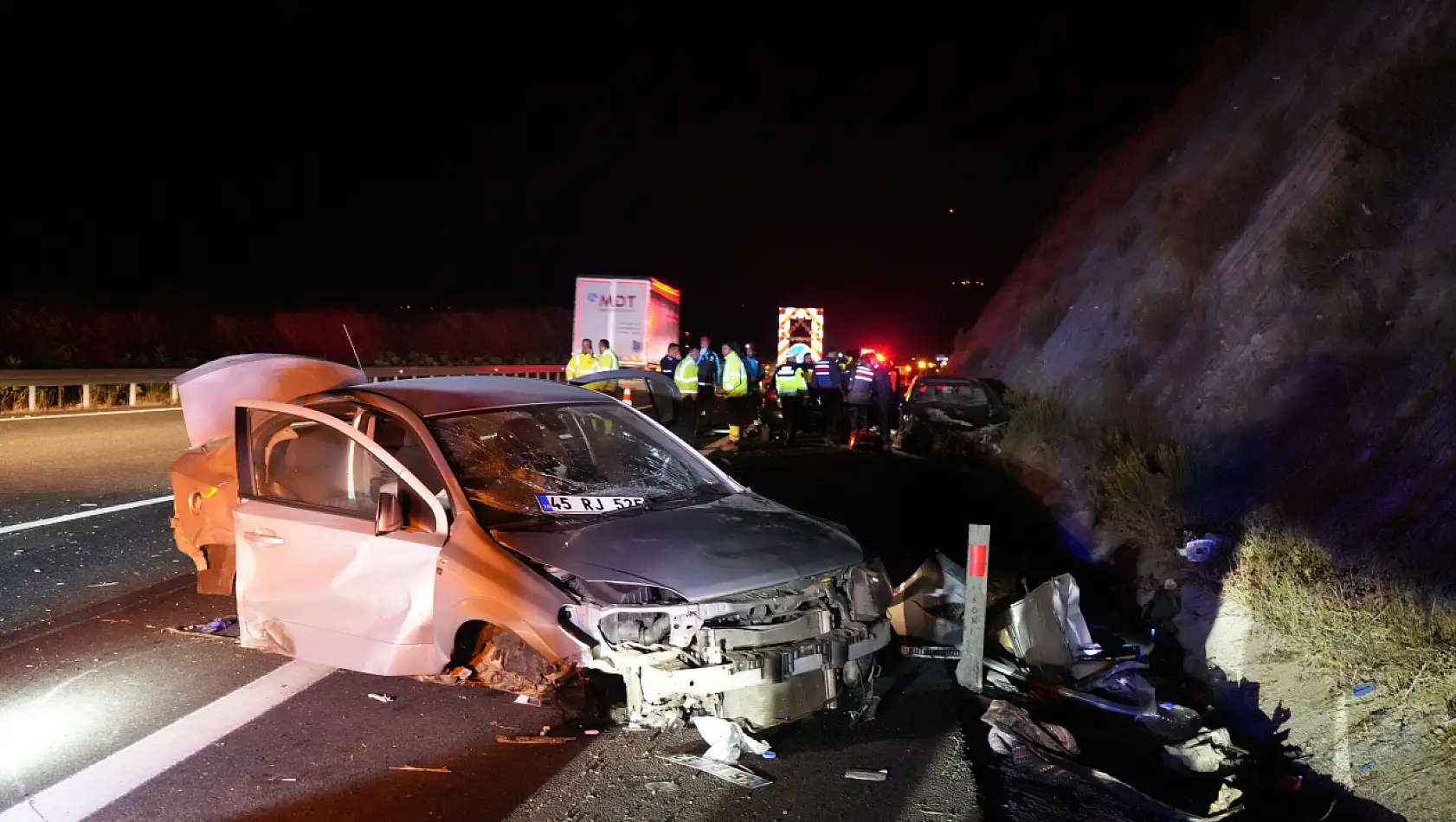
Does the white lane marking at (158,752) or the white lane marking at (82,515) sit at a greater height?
the white lane marking at (158,752)

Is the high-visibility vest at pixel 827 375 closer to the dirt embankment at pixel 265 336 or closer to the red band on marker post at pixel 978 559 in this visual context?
the red band on marker post at pixel 978 559

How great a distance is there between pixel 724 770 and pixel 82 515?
801 cm

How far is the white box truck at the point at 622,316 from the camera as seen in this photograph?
23172 millimetres

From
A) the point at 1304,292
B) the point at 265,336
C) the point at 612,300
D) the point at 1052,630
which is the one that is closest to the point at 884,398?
the point at 1304,292

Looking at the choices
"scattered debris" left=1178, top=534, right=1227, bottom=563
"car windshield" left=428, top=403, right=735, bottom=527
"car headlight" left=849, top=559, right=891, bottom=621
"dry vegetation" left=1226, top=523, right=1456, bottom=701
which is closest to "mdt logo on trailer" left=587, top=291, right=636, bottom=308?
"scattered debris" left=1178, top=534, right=1227, bottom=563

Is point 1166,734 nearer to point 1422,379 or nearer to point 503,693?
point 503,693

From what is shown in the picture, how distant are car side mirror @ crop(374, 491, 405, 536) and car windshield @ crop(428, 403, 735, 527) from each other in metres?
0.32

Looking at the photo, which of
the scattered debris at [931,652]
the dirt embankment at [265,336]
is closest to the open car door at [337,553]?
the scattered debris at [931,652]

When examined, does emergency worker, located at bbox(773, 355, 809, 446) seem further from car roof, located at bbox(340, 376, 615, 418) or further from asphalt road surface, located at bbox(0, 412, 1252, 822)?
asphalt road surface, located at bbox(0, 412, 1252, 822)

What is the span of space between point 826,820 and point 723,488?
98.3 inches

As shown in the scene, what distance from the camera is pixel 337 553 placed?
5230mm

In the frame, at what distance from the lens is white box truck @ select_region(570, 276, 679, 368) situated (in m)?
23.2

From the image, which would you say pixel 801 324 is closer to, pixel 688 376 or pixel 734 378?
pixel 734 378

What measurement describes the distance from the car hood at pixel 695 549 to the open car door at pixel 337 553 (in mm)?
549
